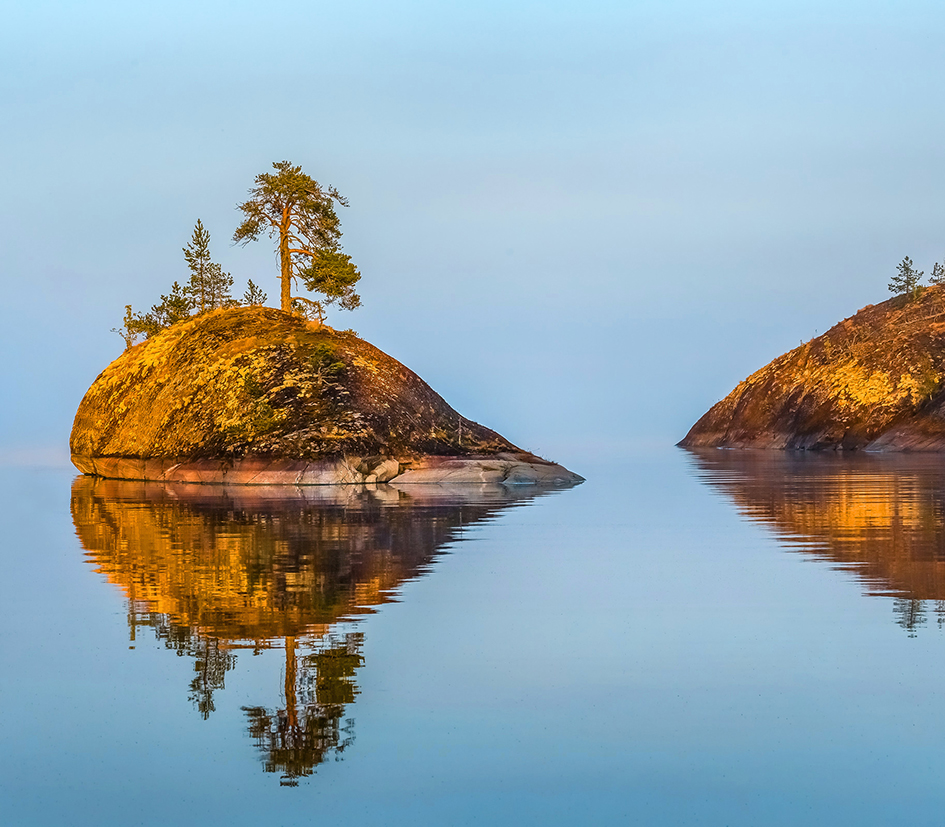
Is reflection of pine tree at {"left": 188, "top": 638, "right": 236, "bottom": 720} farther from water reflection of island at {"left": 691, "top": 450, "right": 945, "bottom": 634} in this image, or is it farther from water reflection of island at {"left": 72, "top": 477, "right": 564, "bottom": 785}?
water reflection of island at {"left": 691, "top": 450, "right": 945, "bottom": 634}

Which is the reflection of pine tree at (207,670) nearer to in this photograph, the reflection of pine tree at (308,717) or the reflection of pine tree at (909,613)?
the reflection of pine tree at (308,717)

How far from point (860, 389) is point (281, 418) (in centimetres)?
10029

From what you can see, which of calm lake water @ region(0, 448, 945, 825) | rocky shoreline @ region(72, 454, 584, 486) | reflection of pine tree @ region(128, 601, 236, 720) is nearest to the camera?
calm lake water @ region(0, 448, 945, 825)

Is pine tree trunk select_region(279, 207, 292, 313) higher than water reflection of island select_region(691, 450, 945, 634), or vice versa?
pine tree trunk select_region(279, 207, 292, 313)

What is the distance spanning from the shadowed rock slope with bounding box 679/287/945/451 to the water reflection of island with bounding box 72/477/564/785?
9921cm

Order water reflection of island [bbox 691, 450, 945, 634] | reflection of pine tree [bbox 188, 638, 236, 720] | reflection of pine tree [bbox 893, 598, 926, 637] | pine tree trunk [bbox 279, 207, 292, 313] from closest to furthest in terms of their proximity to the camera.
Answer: reflection of pine tree [bbox 188, 638, 236, 720]
reflection of pine tree [bbox 893, 598, 926, 637]
water reflection of island [bbox 691, 450, 945, 634]
pine tree trunk [bbox 279, 207, 292, 313]

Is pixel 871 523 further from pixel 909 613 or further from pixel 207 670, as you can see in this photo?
pixel 207 670

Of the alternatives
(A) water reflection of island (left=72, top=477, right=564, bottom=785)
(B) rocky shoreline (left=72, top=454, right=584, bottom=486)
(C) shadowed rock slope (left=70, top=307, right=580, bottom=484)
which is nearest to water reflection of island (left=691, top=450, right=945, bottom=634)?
(A) water reflection of island (left=72, top=477, right=564, bottom=785)

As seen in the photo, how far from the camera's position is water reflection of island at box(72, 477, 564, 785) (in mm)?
14422

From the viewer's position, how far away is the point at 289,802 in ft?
36.8

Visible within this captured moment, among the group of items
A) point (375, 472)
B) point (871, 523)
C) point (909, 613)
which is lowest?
point (909, 613)

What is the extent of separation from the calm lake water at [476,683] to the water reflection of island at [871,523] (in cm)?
23

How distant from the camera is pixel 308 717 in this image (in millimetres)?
13938

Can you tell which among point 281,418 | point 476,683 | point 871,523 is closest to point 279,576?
point 476,683
